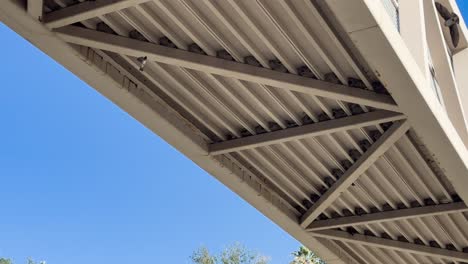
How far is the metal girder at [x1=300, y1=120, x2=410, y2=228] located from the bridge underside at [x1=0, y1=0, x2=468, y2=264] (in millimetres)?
30

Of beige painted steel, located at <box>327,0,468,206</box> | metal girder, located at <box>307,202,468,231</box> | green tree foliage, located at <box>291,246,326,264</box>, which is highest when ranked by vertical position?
green tree foliage, located at <box>291,246,326,264</box>

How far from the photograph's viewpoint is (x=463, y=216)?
11.0m

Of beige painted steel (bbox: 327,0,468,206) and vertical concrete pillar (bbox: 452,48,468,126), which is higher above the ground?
vertical concrete pillar (bbox: 452,48,468,126)

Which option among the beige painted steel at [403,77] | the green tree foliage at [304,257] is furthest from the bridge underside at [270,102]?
the green tree foliage at [304,257]

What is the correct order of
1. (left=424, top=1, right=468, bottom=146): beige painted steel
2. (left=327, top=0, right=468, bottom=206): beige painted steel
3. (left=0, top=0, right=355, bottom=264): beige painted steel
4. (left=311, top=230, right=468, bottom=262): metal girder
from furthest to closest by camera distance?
(left=311, top=230, right=468, bottom=262): metal girder, (left=424, top=1, right=468, bottom=146): beige painted steel, (left=0, top=0, right=355, bottom=264): beige painted steel, (left=327, top=0, right=468, bottom=206): beige painted steel

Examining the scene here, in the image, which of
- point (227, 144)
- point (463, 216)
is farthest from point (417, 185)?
point (227, 144)

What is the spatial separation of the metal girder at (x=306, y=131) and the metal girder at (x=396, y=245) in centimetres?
388

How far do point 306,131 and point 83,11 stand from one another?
12.4ft

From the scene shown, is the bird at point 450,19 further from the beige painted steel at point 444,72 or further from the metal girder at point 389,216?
the metal girder at point 389,216

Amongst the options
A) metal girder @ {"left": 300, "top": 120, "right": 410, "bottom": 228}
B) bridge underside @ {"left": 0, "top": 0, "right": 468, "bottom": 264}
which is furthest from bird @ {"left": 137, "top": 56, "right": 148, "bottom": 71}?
metal girder @ {"left": 300, "top": 120, "right": 410, "bottom": 228}

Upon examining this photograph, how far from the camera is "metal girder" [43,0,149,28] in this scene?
6.00 metres

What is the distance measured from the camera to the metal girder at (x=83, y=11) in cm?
600

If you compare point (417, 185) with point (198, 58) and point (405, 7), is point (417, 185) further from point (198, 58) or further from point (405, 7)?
point (198, 58)

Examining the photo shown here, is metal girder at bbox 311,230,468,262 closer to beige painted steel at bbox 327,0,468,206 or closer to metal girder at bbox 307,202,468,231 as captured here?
metal girder at bbox 307,202,468,231
